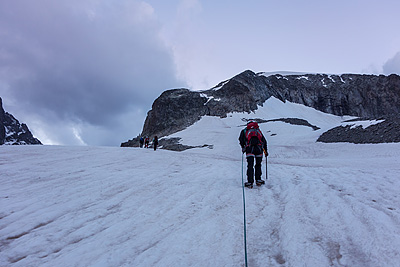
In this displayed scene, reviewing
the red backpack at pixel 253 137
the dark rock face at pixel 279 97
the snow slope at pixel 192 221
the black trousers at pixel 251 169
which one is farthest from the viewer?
the dark rock face at pixel 279 97

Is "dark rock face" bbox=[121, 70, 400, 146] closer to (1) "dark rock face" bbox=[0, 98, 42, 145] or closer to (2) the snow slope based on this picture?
(2) the snow slope

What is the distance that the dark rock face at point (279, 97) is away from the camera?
5894 centimetres

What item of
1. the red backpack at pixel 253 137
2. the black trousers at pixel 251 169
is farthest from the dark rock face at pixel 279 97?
the black trousers at pixel 251 169

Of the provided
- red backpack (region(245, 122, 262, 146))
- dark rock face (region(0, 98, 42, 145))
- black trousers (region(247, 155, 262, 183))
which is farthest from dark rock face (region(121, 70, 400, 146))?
dark rock face (region(0, 98, 42, 145))

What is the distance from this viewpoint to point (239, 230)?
126 inches

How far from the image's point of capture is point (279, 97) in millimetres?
76562

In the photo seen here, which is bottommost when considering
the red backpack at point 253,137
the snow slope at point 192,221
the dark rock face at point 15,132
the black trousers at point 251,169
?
the snow slope at point 192,221

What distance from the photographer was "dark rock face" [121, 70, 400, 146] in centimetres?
5894

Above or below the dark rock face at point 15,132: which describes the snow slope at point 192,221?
below

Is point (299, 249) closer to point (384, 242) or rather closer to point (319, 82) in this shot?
point (384, 242)

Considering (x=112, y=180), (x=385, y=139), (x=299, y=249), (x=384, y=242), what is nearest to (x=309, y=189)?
(x=384, y=242)

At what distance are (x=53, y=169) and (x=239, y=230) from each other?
6851mm

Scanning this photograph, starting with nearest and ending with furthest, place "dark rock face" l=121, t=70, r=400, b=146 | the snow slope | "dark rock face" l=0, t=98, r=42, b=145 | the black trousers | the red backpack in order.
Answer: the snow slope, the black trousers, the red backpack, "dark rock face" l=121, t=70, r=400, b=146, "dark rock face" l=0, t=98, r=42, b=145

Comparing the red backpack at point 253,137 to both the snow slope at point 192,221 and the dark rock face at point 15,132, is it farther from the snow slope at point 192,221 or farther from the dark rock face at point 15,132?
the dark rock face at point 15,132
